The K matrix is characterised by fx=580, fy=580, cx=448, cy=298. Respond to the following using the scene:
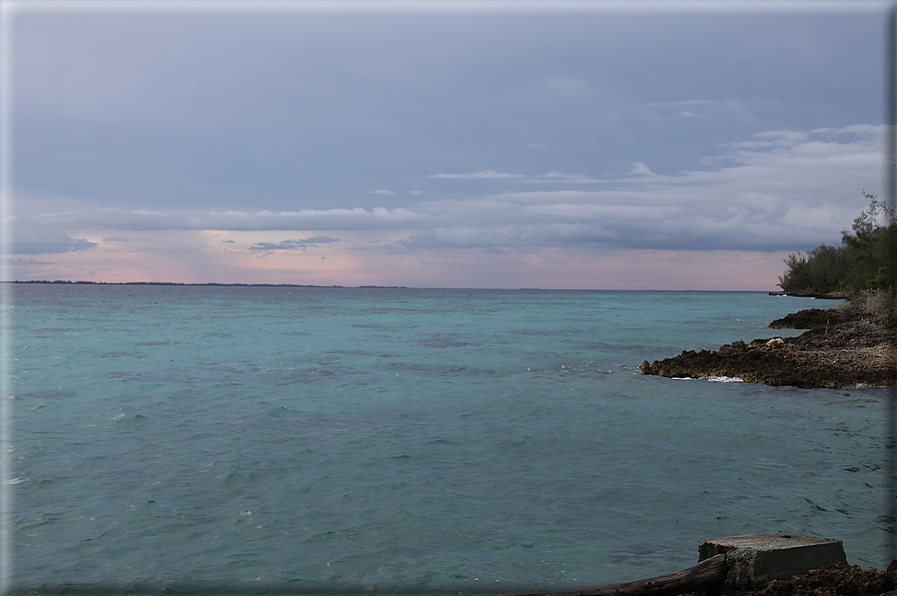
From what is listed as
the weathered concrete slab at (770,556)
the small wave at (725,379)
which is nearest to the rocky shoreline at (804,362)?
the small wave at (725,379)

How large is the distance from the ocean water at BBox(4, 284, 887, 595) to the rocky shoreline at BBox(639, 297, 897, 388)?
5.01ft

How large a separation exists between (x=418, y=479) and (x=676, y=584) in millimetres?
5626

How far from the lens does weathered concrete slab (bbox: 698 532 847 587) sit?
5.33 metres

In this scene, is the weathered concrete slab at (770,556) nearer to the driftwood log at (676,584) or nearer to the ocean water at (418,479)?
the driftwood log at (676,584)

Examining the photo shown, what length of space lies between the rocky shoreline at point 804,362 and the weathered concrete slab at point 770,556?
1651cm

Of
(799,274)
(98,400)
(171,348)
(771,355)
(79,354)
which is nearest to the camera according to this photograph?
(98,400)

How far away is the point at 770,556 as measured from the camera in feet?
17.6

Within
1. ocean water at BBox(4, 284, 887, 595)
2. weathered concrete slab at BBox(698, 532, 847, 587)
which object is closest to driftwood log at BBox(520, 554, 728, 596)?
weathered concrete slab at BBox(698, 532, 847, 587)

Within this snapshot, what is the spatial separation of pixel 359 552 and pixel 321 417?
8425mm

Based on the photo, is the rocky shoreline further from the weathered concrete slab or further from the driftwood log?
the driftwood log

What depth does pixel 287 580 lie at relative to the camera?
686 cm

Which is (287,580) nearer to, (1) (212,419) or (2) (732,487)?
(2) (732,487)

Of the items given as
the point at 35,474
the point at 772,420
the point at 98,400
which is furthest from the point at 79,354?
the point at 772,420

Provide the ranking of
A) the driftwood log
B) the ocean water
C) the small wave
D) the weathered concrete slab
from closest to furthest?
the driftwood log, the weathered concrete slab, the ocean water, the small wave
